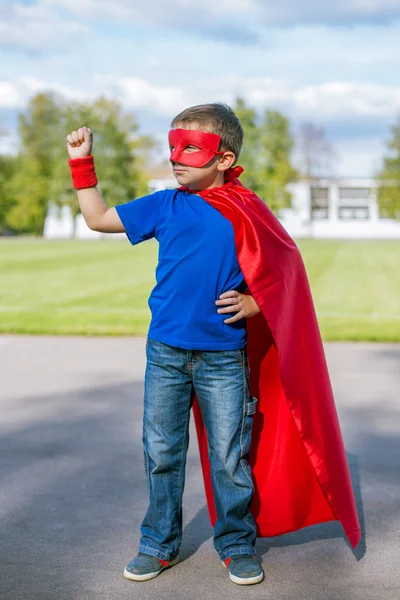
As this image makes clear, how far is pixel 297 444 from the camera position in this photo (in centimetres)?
364

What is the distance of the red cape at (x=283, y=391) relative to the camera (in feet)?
11.2

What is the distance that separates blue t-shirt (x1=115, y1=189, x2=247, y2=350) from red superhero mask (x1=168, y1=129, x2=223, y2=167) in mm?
143

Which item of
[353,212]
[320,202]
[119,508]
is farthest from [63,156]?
[119,508]

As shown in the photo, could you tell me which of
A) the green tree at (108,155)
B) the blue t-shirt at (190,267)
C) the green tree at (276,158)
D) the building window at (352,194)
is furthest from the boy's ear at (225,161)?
the building window at (352,194)

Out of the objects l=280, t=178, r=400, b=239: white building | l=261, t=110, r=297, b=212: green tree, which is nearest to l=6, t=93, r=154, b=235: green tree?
l=261, t=110, r=297, b=212: green tree

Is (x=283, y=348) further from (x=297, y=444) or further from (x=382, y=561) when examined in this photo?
(x=382, y=561)

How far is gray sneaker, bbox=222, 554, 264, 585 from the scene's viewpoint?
3.47 m

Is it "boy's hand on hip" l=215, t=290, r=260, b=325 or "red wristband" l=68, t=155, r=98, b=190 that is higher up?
"red wristband" l=68, t=155, r=98, b=190

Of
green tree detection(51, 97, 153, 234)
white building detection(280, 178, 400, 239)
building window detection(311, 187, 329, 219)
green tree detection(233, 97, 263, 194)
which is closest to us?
green tree detection(233, 97, 263, 194)

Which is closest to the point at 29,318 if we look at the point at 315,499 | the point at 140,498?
the point at 140,498

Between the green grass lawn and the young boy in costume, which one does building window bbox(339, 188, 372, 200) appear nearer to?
the green grass lawn

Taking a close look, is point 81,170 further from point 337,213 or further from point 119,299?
point 337,213

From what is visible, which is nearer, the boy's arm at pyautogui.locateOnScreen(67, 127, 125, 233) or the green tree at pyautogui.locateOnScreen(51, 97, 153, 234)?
the boy's arm at pyautogui.locateOnScreen(67, 127, 125, 233)

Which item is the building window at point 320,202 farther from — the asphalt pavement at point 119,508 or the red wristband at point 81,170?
the red wristband at point 81,170
